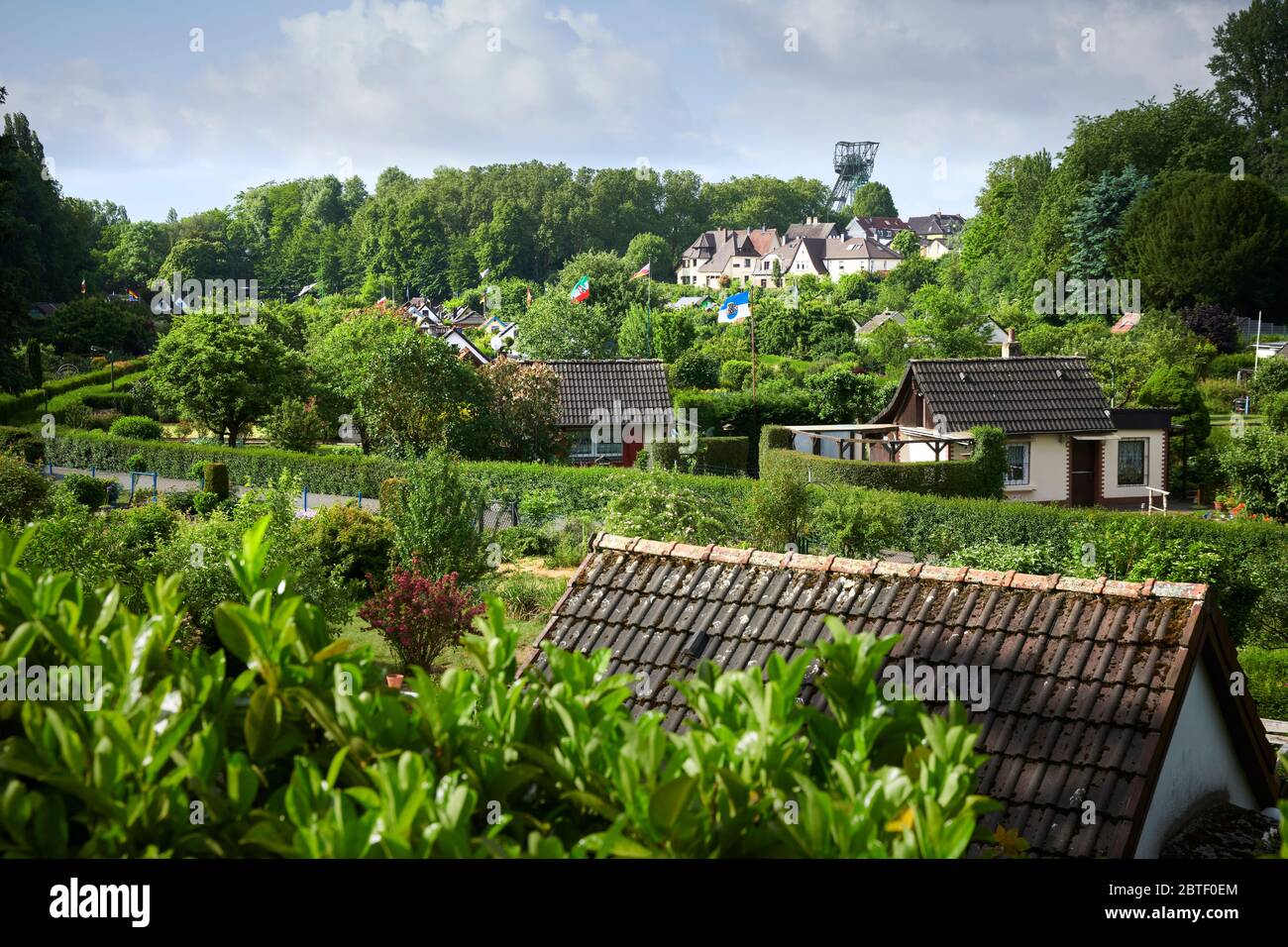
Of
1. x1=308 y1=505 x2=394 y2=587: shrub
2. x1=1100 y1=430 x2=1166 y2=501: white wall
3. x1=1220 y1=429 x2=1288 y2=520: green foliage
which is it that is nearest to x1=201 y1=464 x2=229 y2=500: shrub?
x1=308 y1=505 x2=394 y2=587: shrub

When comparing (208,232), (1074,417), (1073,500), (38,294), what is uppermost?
(208,232)

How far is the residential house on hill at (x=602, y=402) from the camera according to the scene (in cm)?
3959

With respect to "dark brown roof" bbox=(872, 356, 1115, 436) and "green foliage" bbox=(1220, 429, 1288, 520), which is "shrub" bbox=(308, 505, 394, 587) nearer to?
"dark brown roof" bbox=(872, 356, 1115, 436)

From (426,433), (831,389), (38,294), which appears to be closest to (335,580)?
(426,433)

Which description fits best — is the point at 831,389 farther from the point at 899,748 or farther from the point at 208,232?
the point at 208,232

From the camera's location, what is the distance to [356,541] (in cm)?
2366

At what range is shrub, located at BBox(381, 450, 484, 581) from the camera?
2061 centimetres

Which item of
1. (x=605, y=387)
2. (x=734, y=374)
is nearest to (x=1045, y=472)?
(x=605, y=387)

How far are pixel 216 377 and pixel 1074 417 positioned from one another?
86.9 ft

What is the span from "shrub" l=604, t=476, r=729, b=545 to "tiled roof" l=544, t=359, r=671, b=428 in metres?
16.2

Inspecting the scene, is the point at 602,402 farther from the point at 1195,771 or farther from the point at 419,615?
the point at 1195,771

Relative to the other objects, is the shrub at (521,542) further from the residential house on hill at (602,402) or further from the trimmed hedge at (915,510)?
the residential house on hill at (602,402)

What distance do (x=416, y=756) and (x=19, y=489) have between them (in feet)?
85.8

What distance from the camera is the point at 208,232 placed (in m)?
135
